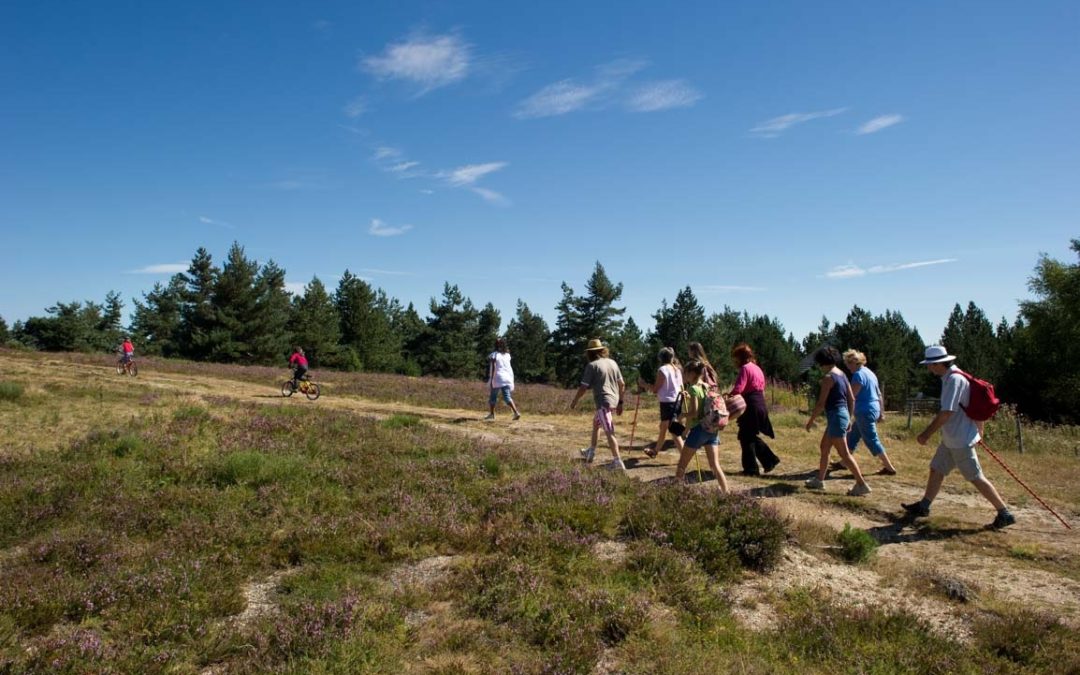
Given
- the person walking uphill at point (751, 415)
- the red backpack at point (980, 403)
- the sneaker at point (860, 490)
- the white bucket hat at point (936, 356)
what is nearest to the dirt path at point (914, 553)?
the sneaker at point (860, 490)

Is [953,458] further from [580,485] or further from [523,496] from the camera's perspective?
[523,496]

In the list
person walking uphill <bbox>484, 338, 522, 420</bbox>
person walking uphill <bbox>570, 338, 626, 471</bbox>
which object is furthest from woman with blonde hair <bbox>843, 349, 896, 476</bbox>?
person walking uphill <bbox>484, 338, 522, 420</bbox>

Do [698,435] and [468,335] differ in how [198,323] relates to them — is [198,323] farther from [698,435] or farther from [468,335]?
[698,435]

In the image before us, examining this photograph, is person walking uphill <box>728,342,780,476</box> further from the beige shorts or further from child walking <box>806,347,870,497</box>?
the beige shorts

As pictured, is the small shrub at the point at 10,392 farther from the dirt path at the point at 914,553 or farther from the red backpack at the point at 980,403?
the red backpack at the point at 980,403

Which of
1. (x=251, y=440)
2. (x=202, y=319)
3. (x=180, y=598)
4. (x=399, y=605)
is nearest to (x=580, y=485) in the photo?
(x=399, y=605)

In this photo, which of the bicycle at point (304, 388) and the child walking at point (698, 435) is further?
the bicycle at point (304, 388)

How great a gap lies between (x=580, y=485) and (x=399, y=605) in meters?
3.32

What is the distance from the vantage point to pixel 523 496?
7.23 m

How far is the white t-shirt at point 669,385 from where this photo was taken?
A: 10719mm

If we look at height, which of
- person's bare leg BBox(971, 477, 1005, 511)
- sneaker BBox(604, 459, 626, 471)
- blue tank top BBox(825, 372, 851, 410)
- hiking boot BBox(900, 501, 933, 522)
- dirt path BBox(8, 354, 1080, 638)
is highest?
blue tank top BBox(825, 372, 851, 410)

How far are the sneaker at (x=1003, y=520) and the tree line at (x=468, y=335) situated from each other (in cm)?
3642

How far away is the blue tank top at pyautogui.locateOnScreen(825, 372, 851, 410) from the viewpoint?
29.3 ft

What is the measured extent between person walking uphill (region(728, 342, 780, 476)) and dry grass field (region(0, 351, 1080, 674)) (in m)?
0.37
